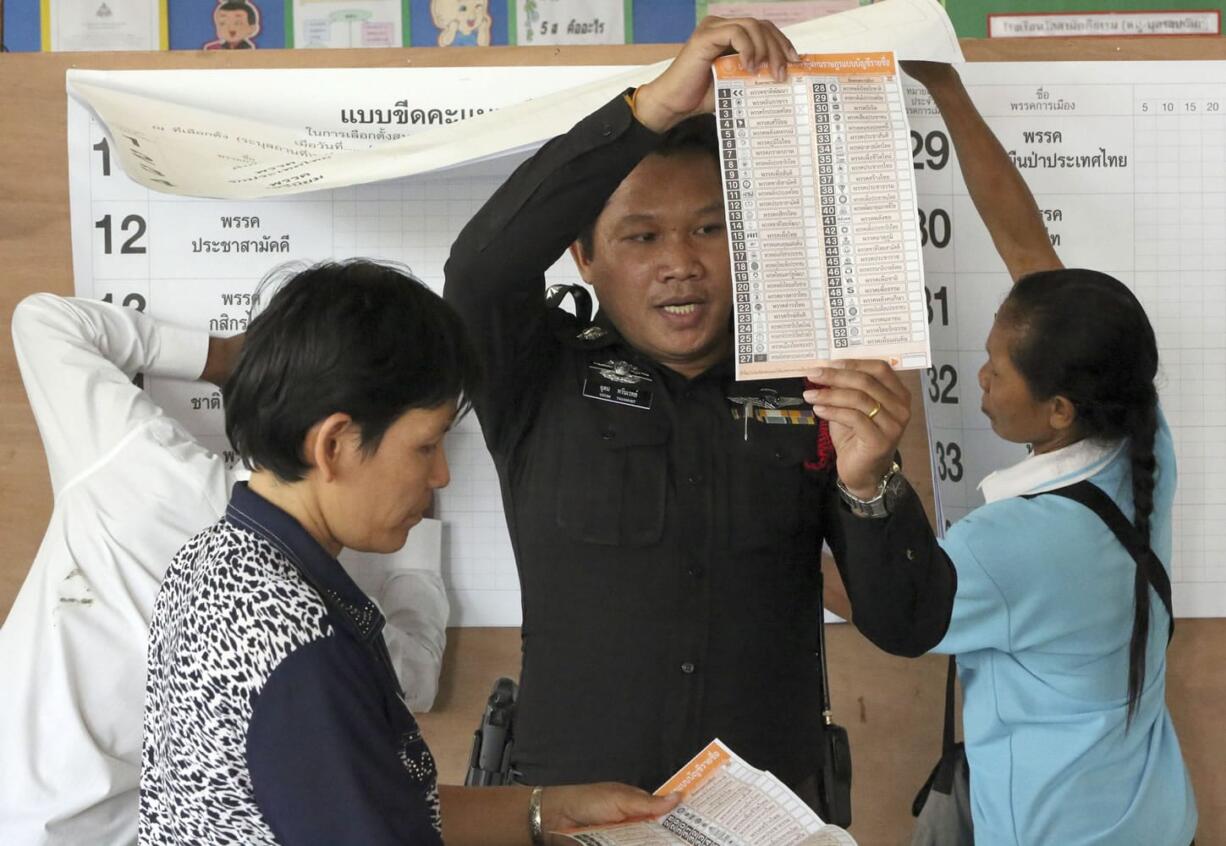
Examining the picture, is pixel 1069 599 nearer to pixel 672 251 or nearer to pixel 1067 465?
pixel 1067 465

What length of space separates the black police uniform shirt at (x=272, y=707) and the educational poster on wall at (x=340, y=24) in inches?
93.0

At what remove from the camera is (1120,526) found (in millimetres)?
1572

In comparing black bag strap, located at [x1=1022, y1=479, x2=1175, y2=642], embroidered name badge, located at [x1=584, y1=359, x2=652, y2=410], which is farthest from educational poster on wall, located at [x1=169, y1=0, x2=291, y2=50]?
black bag strap, located at [x1=1022, y1=479, x2=1175, y2=642]

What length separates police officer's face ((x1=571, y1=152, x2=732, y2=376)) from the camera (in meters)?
1.42

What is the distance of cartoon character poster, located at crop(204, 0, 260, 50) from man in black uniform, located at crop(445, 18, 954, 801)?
1887 millimetres

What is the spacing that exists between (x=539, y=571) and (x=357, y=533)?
521 mm

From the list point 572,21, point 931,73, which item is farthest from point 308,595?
point 572,21

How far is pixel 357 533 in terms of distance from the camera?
95 centimetres

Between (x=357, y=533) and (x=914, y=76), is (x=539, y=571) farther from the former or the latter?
(x=914, y=76)

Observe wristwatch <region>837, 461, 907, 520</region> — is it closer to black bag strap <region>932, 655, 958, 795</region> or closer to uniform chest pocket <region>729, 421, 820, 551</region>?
uniform chest pocket <region>729, 421, 820, 551</region>

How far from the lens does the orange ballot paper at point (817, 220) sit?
121 cm

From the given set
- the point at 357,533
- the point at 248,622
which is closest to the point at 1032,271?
the point at 357,533

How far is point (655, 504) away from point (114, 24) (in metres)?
2.33

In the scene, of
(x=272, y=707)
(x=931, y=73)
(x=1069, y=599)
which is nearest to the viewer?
(x=272, y=707)
